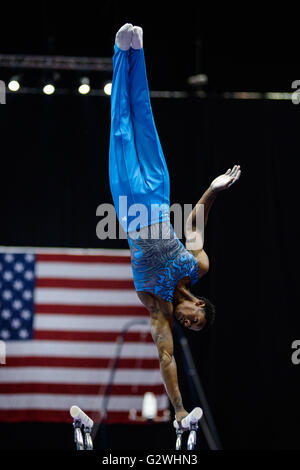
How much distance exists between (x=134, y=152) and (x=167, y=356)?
145 centimetres

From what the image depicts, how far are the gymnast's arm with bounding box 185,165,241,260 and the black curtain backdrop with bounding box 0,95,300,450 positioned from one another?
2311 mm

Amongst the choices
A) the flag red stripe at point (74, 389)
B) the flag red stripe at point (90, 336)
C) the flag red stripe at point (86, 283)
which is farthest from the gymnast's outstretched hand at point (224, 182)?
the flag red stripe at point (74, 389)

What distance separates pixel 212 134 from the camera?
719cm

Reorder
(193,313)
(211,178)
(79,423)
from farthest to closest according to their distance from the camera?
(211,178) < (193,313) < (79,423)

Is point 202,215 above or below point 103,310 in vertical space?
above

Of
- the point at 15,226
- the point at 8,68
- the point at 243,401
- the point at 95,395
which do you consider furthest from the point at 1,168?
the point at 243,401

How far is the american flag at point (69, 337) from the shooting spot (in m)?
6.82

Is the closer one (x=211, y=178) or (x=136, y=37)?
(x=136, y=37)

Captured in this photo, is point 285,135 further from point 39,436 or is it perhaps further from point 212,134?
point 39,436

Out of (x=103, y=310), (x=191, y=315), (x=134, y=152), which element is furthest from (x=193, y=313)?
(x=103, y=310)

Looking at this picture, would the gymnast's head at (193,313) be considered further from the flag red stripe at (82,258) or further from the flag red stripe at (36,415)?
the flag red stripe at (36,415)

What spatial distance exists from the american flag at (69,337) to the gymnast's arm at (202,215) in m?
2.17

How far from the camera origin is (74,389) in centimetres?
684

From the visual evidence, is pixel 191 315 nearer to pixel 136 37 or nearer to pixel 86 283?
pixel 136 37
